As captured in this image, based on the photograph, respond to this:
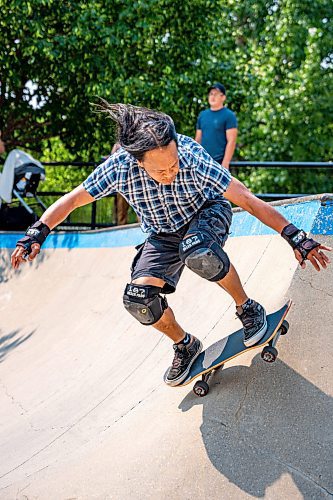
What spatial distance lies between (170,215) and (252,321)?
718 mm

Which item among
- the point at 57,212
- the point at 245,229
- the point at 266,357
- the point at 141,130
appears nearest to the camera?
the point at 141,130

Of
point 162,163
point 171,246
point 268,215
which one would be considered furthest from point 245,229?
point 162,163

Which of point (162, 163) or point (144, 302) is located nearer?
point (162, 163)

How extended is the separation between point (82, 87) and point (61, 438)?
892 centimetres

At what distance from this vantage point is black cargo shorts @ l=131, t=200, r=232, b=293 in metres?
3.56

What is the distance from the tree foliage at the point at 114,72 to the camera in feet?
34.7

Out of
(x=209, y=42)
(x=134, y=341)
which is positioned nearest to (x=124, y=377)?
(x=134, y=341)

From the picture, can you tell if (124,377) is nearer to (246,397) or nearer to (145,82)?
(246,397)

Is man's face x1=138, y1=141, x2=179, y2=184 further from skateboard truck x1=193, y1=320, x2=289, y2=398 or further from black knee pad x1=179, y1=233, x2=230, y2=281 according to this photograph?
skateboard truck x1=193, y1=320, x2=289, y2=398

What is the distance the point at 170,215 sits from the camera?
11.9ft

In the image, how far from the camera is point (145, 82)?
439 inches

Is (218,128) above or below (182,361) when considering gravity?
below

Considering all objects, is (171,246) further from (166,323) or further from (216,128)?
(216,128)

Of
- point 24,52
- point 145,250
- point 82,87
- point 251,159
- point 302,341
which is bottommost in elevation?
point 251,159
